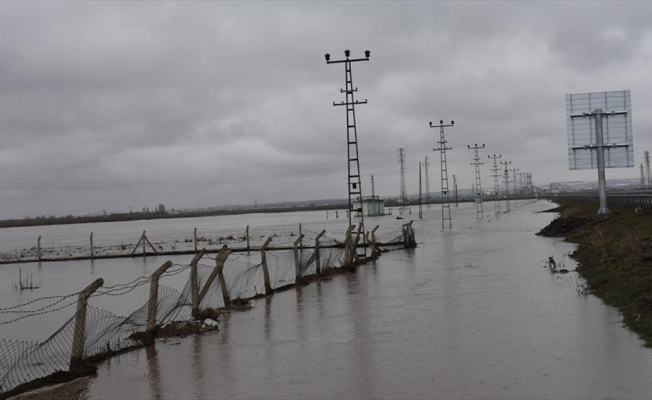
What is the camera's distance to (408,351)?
10359 mm

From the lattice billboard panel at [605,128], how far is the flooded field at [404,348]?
21.6m

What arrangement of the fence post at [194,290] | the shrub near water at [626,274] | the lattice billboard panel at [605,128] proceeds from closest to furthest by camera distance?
the shrub near water at [626,274] → the fence post at [194,290] → the lattice billboard panel at [605,128]

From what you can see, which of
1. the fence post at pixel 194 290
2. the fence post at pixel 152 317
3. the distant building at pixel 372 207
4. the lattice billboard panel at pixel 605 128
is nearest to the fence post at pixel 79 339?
the fence post at pixel 152 317

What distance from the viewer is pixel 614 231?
2738 centimetres

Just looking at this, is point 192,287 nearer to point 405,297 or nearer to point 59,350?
point 59,350

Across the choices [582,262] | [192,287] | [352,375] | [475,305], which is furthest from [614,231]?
[352,375]

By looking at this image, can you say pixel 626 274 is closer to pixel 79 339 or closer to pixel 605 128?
pixel 79 339

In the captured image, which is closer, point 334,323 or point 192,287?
point 334,323

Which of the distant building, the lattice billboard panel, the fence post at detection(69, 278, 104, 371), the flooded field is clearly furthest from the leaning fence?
the distant building

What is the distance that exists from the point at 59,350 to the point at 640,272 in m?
12.8

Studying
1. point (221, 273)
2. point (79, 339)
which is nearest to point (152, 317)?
point (79, 339)

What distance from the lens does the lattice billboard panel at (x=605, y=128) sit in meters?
37.4

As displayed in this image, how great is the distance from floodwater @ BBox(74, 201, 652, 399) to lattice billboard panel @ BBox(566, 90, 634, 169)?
22.9 meters

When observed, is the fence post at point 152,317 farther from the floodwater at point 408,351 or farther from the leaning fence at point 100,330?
the floodwater at point 408,351
